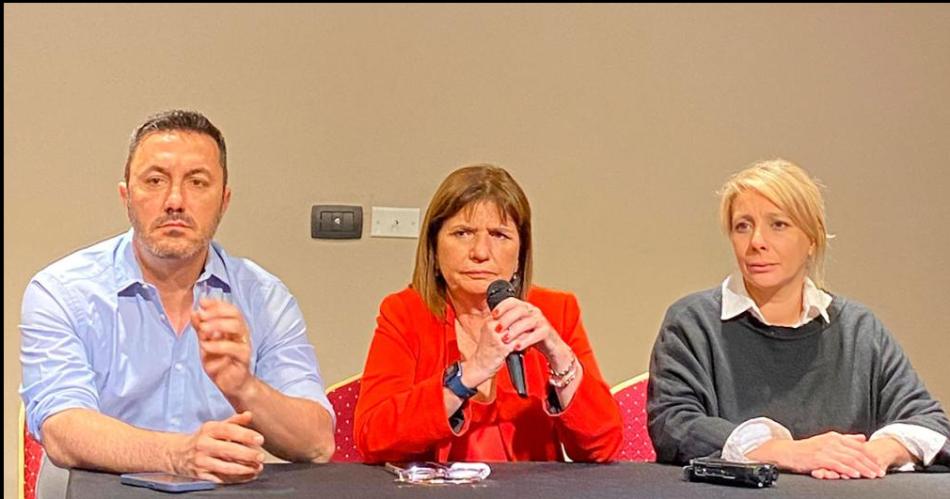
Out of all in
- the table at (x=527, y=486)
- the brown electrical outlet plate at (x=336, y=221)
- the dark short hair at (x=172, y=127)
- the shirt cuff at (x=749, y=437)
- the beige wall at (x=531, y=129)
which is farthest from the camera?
the brown electrical outlet plate at (x=336, y=221)

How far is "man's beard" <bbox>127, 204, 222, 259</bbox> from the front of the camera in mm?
2084

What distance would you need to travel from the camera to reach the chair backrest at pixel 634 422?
2.50m

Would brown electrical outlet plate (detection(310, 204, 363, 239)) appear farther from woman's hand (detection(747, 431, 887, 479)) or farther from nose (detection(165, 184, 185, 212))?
woman's hand (detection(747, 431, 887, 479))

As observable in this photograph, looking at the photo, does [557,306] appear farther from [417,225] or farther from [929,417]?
[417,225]

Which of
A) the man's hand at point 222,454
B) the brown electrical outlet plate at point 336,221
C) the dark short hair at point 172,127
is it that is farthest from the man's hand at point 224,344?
the brown electrical outlet plate at point 336,221

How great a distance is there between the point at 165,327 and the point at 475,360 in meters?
0.57

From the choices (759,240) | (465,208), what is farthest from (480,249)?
(759,240)

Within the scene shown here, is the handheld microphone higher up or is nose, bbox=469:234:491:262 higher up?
nose, bbox=469:234:491:262

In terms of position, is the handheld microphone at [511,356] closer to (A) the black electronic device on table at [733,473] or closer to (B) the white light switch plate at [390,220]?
(A) the black electronic device on table at [733,473]

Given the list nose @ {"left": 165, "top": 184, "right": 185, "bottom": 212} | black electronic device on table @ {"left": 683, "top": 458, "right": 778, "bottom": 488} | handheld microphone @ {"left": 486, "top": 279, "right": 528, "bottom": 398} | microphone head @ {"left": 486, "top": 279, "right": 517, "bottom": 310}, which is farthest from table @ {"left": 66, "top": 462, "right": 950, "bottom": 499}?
nose @ {"left": 165, "top": 184, "right": 185, "bottom": 212}

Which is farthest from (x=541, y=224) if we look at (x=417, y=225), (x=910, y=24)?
(x=910, y=24)

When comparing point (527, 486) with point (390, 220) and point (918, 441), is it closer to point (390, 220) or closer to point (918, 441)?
point (918, 441)

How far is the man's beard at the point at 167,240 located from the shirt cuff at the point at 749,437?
958 mm

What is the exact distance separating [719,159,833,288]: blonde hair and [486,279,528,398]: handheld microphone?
1.54 feet
